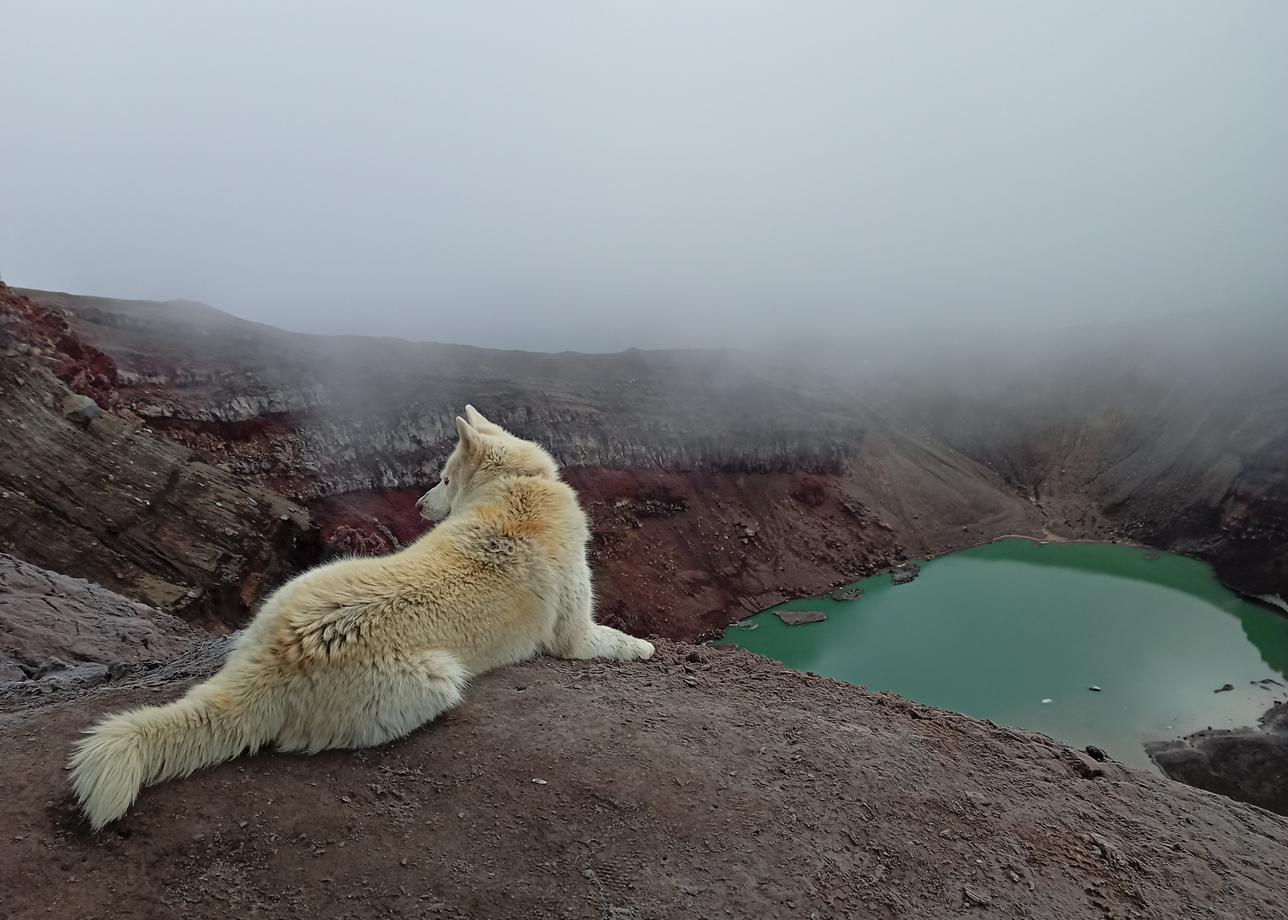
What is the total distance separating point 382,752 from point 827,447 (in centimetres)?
7097

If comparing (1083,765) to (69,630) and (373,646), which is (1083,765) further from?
(69,630)

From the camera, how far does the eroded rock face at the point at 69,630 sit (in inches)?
296

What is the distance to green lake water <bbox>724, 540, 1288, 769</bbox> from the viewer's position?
31.7 m

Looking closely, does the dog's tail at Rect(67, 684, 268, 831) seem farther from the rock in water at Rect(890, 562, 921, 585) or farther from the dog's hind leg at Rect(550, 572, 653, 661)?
the rock in water at Rect(890, 562, 921, 585)

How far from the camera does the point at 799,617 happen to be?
168ft

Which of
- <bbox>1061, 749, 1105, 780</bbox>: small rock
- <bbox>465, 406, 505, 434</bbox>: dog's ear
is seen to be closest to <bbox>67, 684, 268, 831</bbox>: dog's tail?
<bbox>465, 406, 505, 434</bbox>: dog's ear

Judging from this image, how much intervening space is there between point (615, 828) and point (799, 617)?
49509 millimetres

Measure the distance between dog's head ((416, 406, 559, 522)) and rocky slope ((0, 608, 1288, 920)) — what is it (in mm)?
1781

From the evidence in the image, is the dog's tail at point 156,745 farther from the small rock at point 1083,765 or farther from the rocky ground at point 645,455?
the small rock at point 1083,765

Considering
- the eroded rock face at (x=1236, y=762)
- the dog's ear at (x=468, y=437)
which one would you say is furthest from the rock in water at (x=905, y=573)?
the dog's ear at (x=468, y=437)

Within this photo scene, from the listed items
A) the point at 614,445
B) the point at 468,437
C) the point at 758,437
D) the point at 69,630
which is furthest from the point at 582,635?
the point at 758,437

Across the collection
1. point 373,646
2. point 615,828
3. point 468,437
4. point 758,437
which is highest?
point 468,437

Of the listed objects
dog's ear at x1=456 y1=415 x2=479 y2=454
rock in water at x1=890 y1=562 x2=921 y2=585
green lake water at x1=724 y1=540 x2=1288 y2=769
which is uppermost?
dog's ear at x1=456 y1=415 x2=479 y2=454

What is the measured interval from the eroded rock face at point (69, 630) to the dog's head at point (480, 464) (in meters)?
3.81
